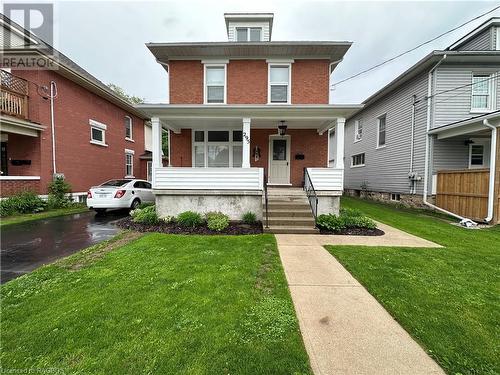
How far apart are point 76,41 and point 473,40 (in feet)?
80.6

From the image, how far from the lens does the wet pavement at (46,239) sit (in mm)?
4566

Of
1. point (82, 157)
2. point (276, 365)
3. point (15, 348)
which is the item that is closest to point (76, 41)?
point (82, 157)

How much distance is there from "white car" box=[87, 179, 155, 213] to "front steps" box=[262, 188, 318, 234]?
6177mm

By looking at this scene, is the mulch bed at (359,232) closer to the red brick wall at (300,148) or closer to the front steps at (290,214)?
the front steps at (290,214)

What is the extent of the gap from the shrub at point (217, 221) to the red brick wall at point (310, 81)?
655 cm

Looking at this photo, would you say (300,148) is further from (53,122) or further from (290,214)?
(53,122)

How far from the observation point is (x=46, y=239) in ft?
20.3

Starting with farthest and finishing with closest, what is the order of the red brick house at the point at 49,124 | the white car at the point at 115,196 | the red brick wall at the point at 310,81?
the red brick wall at the point at 310,81, the red brick house at the point at 49,124, the white car at the point at 115,196

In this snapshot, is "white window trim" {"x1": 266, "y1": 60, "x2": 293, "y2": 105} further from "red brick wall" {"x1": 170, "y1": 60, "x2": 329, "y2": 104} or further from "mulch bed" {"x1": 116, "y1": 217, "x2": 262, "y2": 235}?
"mulch bed" {"x1": 116, "y1": 217, "x2": 262, "y2": 235}

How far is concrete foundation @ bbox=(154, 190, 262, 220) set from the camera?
8.09 meters

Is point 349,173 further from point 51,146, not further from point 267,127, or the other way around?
point 51,146

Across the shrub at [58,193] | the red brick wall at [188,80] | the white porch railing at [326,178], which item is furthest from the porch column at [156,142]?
the shrub at [58,193]

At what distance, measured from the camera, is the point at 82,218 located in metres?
9.12

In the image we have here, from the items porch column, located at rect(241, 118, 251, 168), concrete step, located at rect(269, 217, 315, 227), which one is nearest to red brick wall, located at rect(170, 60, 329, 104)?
porch column, located at rect(241, 118, 251, 168)
